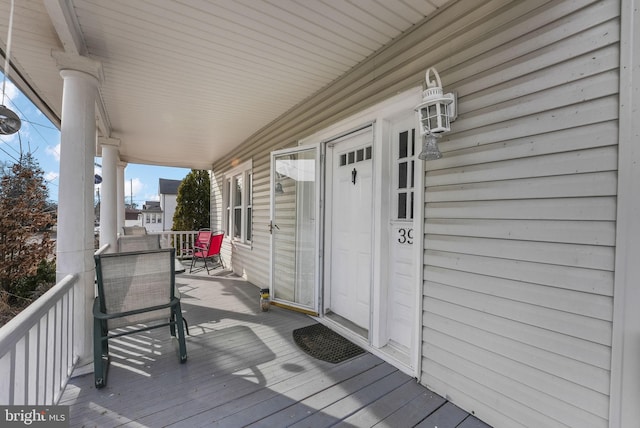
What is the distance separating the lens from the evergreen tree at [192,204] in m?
10.4

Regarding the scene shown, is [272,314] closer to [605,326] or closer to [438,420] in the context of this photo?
[438,420]

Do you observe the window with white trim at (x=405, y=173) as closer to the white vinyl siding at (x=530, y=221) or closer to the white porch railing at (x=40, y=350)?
the white vinyl siding at (x=530, y=221)

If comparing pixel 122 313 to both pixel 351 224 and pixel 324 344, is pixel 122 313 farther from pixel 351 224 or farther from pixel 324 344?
pixel 351 224

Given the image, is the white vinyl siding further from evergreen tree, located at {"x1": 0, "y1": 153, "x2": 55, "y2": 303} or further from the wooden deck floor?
evergreen tree, located at {"x1": 0, "y1": 153, "x2": 55, "y2": 303}

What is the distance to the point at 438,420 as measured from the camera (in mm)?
1724

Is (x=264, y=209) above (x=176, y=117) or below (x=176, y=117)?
below

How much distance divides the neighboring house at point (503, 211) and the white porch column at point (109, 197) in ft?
13.2

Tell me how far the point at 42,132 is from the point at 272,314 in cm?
630

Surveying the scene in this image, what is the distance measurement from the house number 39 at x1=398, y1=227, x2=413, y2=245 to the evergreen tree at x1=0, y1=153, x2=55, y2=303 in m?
4.93

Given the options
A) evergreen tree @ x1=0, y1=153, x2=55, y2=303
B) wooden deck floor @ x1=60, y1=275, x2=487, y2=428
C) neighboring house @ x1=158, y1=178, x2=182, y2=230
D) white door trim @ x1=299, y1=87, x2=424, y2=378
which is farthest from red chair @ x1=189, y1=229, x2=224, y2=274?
neighboring house @ x1=158, y1=178, x2=182, y2=230

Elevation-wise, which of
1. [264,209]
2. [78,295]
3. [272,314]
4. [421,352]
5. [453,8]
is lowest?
[272,314]

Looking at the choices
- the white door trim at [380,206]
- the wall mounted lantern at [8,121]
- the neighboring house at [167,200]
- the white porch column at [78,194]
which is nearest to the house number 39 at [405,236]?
the white door trim at [380,206]

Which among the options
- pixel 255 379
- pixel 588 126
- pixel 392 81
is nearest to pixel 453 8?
pixel 392 81

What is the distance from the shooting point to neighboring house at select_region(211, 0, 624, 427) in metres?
1.29
